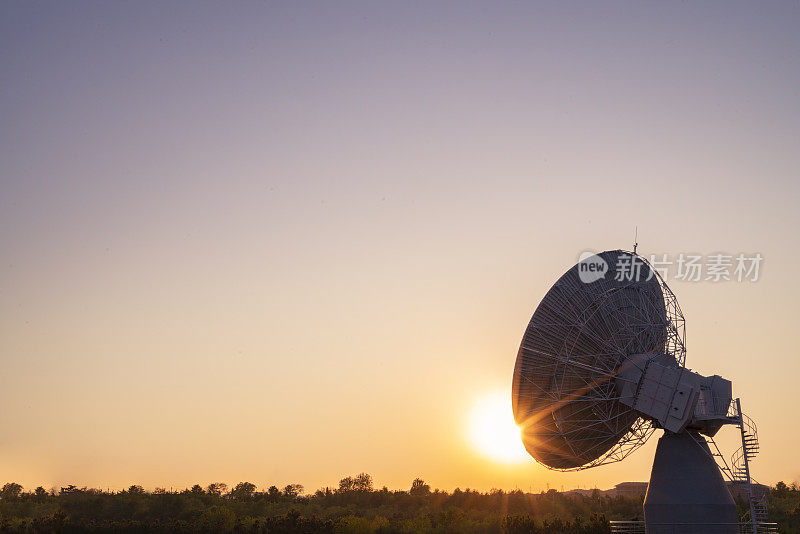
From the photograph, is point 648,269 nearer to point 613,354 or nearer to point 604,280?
point 604,280

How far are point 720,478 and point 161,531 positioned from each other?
177 feet

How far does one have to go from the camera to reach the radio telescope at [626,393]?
38000 mm

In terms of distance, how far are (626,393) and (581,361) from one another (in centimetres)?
281

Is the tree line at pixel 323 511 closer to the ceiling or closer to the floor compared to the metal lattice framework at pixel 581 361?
closer to the floor

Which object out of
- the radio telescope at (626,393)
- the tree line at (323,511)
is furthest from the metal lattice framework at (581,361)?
the tree line at (323,511)

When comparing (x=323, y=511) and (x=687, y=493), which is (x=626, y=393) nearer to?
(x=687, y=493)

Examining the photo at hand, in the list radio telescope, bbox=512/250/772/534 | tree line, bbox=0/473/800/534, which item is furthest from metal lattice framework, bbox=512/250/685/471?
tree line, bbox=0/473/800/534

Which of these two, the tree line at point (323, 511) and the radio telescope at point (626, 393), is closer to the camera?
the radio telescope at point (626, 393)

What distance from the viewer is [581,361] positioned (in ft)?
134

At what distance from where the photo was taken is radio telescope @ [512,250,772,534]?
38.0 m

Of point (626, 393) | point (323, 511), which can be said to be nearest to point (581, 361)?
point (626, 393)

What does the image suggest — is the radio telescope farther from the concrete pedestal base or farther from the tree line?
the tree line

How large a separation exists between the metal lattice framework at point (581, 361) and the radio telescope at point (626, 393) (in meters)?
0.05

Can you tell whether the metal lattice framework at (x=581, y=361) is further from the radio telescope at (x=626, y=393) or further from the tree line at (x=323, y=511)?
the tree line at (x=323, y=511)
